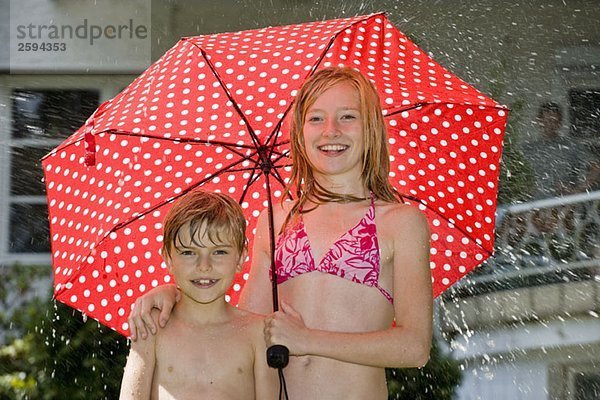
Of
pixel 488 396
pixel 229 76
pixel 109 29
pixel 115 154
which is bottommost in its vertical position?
pixel 488 396

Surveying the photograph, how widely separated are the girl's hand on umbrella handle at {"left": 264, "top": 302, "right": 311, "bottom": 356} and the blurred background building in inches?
142

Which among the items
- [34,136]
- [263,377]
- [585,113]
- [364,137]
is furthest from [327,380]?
[34,136]

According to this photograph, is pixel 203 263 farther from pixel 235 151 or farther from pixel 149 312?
pixel 235 151

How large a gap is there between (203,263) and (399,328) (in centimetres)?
48

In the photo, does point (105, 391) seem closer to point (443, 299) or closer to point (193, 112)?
point (443, 299)

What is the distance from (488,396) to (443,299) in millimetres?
635

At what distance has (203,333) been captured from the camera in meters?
2.81

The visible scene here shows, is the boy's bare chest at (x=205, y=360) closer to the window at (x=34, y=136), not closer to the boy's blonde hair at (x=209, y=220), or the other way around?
the boy's blonde hair at (x=209, y=220)

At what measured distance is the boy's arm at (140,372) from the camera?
8.97 ft

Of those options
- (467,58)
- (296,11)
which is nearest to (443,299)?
(467,58)

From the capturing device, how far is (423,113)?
10.8ft

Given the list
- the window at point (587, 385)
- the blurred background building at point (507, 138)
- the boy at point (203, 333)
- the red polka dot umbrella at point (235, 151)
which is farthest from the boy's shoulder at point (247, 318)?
the window at point (587, 385)

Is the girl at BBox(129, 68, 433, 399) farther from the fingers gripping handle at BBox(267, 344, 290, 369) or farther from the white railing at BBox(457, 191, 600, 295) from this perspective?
the white railing at BBox(457, 191, 600, 295)

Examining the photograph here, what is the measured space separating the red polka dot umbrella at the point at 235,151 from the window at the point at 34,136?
4.29m
